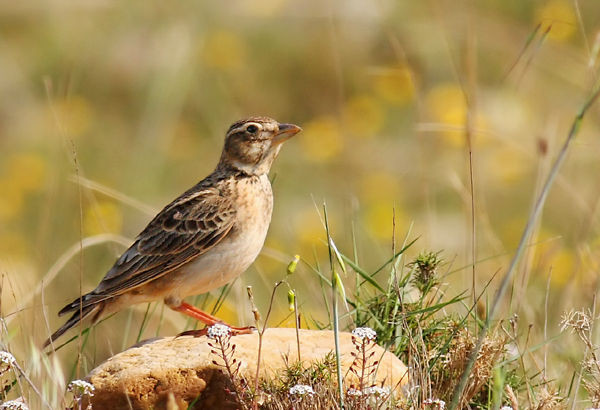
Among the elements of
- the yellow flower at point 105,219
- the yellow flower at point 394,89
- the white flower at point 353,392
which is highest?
the white flower at point 353,392

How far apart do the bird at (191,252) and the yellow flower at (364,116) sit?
288 inches

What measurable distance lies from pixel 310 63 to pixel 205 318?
9.13 metres

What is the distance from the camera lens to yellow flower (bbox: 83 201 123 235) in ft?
36.2

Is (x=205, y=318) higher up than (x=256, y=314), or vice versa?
(x=256, y=314)

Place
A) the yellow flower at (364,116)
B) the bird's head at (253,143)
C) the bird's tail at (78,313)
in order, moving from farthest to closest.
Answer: the yellow flower at (364,116)
the bird's head at (253,143)
the bird's tail at (78,313)

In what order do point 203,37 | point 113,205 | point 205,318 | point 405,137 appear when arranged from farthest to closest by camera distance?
point 203,37 < point 405,137 < point 113,205 < point 205,318

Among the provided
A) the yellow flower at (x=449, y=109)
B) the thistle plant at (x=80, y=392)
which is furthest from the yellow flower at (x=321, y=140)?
the thistle plant at (x=80, y=392)

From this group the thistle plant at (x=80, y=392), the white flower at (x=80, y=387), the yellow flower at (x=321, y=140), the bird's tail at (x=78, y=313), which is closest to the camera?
the white flower at (x=80, y=387)

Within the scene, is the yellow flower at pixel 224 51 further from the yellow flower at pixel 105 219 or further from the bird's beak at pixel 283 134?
the bird's beak at pixel 283 134

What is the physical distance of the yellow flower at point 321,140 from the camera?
13.5m

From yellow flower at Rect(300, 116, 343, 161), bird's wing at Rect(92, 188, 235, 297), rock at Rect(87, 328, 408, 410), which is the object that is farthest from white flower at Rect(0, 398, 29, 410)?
yellow flower at Rect(300, 116, 343, 161)

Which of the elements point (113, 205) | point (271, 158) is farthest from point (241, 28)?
point (271, 158)

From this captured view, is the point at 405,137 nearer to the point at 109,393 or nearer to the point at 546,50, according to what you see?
the point at 546,50

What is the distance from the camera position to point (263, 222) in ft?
21.4
